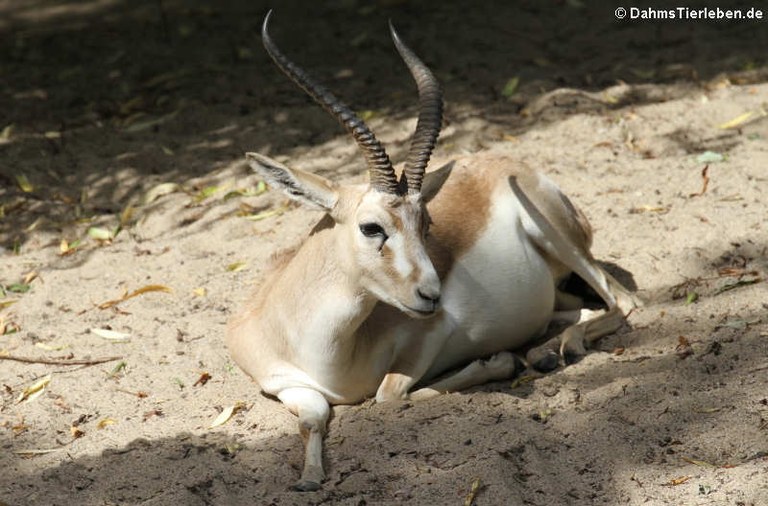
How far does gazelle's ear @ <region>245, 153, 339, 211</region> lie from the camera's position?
501 centimetres

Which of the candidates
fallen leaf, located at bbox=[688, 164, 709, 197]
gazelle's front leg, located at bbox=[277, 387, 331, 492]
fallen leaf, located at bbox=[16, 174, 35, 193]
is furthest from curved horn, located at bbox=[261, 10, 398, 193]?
fallen leaf, located at bbox=[16, 174, 35, 193]

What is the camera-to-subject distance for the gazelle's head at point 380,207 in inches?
188

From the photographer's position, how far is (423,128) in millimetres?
5039

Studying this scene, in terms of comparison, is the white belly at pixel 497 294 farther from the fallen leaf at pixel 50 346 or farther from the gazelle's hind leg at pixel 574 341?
the fallen leaf at pixel 50 346

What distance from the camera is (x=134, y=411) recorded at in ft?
17.8

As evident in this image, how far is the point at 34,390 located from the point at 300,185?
176 cm

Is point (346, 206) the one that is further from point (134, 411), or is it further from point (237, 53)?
point (237, 53)

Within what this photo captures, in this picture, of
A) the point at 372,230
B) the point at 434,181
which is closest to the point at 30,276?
the point at 434,181

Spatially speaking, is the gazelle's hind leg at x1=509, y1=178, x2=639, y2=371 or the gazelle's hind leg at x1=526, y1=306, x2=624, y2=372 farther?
the gazelle's hind leg at x1=509, y1=178, x2=639, y2=371

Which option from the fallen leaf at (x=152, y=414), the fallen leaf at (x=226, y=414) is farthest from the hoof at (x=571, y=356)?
the fallen leaf at (x=152, y=414)

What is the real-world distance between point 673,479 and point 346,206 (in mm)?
1762

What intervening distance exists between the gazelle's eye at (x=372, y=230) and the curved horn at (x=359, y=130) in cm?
16

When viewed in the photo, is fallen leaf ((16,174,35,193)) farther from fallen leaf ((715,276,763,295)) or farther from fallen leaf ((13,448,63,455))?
fallen leaf ((715,276,763,295))

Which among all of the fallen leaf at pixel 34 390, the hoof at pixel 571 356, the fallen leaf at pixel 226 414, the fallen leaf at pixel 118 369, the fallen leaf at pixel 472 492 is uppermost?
the fallen leaf at pixel 472 492
